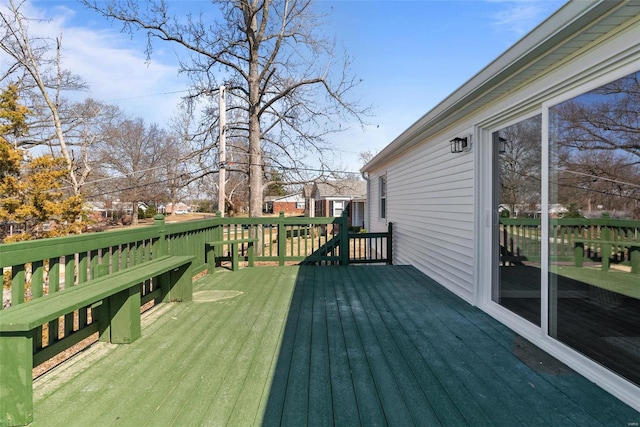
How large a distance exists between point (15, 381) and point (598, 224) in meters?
3.55

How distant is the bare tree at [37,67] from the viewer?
12.6m

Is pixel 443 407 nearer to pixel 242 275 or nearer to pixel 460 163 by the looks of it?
→ pixel 460 163

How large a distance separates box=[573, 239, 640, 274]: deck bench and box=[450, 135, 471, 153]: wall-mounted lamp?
184 centimetres

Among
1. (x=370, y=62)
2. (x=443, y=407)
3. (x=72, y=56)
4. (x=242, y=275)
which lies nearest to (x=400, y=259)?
(x=242, y=275)

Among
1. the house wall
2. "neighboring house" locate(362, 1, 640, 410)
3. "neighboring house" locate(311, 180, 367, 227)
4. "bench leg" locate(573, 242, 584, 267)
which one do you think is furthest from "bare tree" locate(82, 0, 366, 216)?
the house wall

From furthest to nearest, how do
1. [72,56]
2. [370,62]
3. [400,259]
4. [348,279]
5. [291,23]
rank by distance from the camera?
[72,56], [291,23], [370,62], [400,259], [348,279]

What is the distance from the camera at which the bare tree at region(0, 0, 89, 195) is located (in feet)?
41.3

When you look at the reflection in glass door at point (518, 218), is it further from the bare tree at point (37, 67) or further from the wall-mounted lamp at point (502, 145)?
the bare tree at point (37, 67)

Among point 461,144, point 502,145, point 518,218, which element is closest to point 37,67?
point 461,144

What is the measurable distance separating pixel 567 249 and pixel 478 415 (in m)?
1.42

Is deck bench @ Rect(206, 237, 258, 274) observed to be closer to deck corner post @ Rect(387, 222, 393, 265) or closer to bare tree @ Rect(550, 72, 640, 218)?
deck corner post @ Rect(387, 222, 393, 265)

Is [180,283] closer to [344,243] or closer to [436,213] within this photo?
[344,243]

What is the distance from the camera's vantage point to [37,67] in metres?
14.0

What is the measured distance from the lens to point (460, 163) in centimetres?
423
